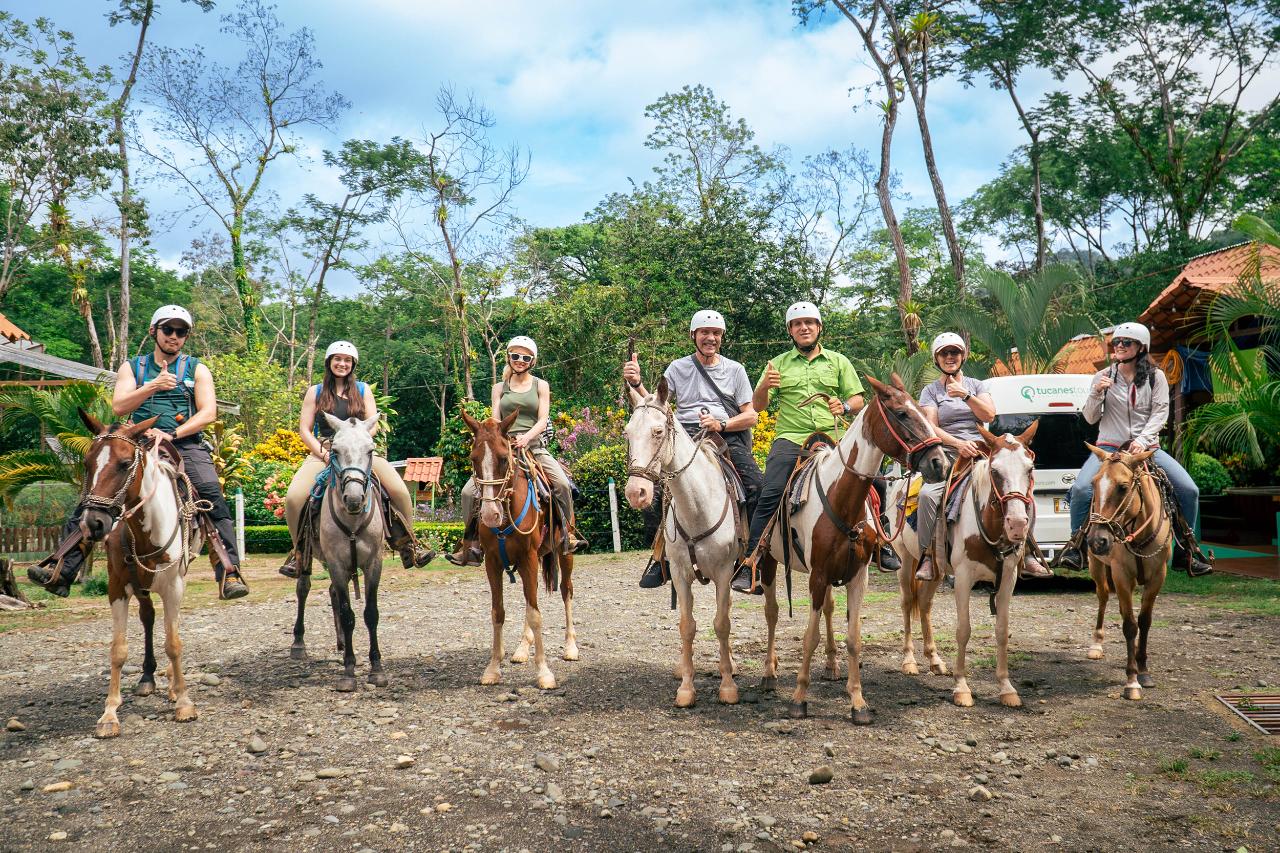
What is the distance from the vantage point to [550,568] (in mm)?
7906

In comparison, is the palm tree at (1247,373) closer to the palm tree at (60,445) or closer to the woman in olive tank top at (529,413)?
the woman in olive tank top at (529,413)

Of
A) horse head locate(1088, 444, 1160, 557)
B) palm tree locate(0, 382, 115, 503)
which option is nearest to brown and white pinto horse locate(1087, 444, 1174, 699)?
horse head locate(1088, 444, 1160, 557)

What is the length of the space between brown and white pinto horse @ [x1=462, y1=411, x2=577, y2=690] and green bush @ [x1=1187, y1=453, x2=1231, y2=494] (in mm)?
14941

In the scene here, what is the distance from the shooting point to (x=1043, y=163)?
1373 inches

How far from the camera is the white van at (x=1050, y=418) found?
12102 mm

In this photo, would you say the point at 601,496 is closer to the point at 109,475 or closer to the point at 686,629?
the point at 686,629

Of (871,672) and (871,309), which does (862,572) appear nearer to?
(871,672)

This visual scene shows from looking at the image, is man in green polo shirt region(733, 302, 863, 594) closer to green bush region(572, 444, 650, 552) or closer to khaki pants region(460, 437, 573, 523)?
khaki pants region(460, 437, 573, 523)

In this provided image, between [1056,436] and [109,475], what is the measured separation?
442 inches

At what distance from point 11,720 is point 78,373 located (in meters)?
20.7

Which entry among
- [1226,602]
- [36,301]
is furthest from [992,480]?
[36,301]

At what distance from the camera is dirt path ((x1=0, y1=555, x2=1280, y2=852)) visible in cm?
443

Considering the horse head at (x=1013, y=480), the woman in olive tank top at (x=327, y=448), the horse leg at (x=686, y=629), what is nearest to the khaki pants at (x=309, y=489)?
the woman in olive tank top at (x=327, y=448)

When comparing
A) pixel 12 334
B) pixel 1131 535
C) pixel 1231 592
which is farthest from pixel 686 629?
pixel 12 334
